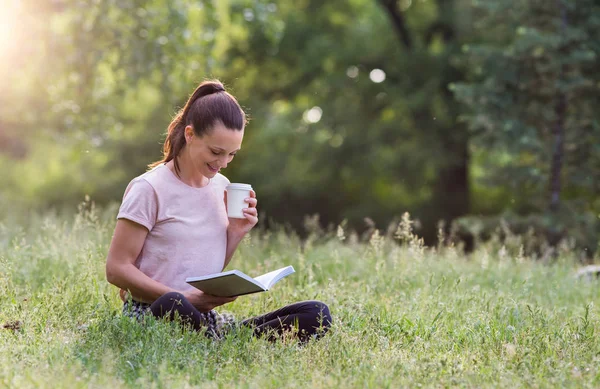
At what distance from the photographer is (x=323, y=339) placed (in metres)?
3.99

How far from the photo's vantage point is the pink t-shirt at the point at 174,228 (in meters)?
3.85

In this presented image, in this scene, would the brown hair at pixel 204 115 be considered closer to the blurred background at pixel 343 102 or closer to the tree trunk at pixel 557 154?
the blurred background at pixel 343 102

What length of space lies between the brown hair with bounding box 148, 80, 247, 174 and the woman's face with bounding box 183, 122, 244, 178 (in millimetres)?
27

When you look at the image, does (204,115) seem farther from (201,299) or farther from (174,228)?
(201,299)

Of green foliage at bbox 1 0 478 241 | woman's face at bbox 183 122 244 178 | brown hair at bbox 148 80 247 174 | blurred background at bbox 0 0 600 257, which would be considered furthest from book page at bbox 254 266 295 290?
green foliage at bbox 1 0 478 241

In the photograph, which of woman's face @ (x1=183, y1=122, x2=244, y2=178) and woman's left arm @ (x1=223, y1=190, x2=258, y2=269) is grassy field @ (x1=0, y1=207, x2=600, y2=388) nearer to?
woman's left arm @ (x1=223, y1=190, x2=258, y2=269)

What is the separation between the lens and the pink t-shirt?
3.85m

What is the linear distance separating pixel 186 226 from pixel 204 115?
0.60 meters

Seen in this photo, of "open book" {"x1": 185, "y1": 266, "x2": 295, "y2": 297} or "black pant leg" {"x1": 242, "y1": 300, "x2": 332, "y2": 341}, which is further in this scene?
→ "black pant leg" {"x1": 242, "y1": 300, "x2": 332, "y2": 341}

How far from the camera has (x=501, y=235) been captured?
12766 mm

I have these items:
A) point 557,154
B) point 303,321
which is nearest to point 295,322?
point 303,321

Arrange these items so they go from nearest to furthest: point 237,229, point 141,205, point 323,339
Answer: point 141,205, point 323,339, point 237,229

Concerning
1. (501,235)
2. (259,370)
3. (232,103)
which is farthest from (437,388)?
(501,235)

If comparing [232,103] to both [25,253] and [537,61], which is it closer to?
[25,253]
